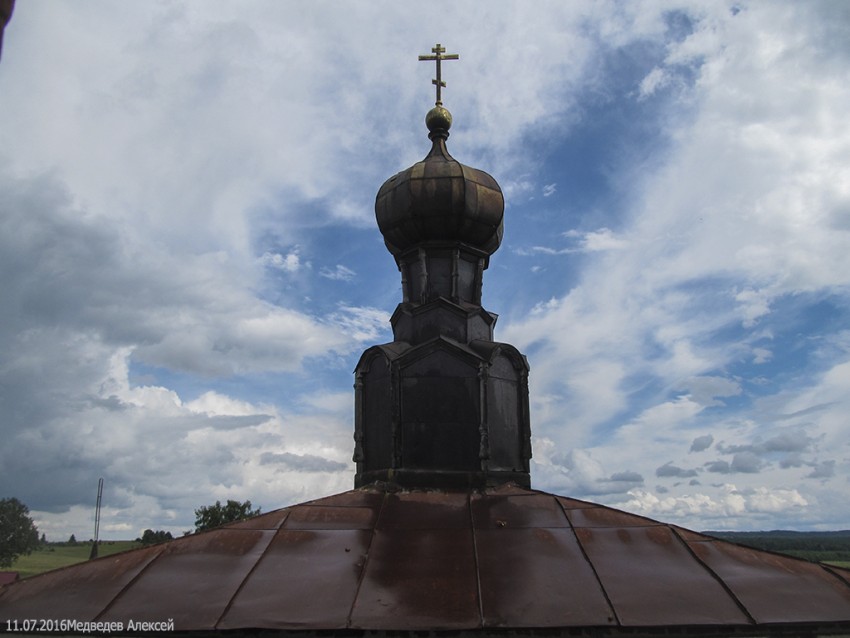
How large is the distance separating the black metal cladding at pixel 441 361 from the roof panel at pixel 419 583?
6.70ft

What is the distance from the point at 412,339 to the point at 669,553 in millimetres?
5718

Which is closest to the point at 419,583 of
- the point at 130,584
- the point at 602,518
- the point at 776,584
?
the point at 602,518

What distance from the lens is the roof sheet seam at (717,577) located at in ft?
26.0

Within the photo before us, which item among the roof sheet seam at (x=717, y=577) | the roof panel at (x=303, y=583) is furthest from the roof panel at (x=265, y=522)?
the roof sheet seam at (x=717, y=577)

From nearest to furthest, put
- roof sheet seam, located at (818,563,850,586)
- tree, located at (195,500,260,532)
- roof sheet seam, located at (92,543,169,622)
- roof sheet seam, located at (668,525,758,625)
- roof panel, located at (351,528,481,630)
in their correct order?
roof panel, located at (351,528,481,630) < roof sheet seam, located at (668,525,758,625) < roof sheet seam, located at (92,543,169,622) < roof sheet seam, located at (818,563,850,586) < tree, located at (195,500,260,532)

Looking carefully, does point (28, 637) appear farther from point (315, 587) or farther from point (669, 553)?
point (669, 553)

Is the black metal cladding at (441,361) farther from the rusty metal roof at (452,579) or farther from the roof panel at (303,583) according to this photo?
the roof panel at (303,583)

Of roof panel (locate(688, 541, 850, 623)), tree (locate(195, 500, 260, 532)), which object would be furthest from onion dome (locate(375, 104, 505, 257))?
tree (locate(195, 500, 260, 532))

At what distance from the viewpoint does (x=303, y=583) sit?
8492 mm

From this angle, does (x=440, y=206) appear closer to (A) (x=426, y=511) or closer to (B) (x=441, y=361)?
(B) (x=441, y=361)

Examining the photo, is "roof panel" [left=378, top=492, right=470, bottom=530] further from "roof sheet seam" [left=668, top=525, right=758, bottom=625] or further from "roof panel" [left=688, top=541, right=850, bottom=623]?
"roof panel" [left=688, top=541, right=850, bottom=623]

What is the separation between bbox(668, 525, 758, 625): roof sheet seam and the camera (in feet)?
26.0

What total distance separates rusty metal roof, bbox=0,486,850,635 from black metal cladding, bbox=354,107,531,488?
1.40 meters

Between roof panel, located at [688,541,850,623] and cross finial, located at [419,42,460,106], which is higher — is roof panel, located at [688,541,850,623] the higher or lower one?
the lower one
